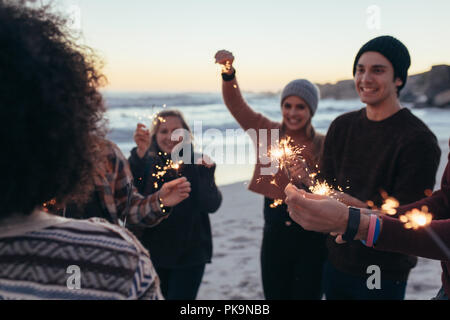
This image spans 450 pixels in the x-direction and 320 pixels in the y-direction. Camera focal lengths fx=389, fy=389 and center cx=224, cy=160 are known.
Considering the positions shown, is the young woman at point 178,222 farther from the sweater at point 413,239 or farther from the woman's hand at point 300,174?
the sweater at point 413,239

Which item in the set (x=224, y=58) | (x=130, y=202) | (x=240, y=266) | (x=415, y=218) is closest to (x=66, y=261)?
(x=130, y=202)

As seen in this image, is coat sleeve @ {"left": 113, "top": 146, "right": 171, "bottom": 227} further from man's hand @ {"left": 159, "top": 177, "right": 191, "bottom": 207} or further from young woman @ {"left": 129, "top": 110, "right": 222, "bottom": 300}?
young woman @ {"left": 129, "top": 110, "right": 222, "bottom": 300}

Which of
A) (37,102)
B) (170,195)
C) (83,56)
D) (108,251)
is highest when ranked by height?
(83,56)

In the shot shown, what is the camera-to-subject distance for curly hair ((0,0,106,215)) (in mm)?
999

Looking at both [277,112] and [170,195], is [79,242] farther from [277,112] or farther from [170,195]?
[277,112]

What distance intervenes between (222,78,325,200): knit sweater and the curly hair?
270 cm

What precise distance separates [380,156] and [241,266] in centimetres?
335

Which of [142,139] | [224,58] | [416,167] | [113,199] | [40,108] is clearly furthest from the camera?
[142,139]

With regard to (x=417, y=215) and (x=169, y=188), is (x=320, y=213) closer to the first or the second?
(x=417, y=215)

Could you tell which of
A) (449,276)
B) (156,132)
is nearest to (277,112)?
(156,132)

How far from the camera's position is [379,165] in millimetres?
2617

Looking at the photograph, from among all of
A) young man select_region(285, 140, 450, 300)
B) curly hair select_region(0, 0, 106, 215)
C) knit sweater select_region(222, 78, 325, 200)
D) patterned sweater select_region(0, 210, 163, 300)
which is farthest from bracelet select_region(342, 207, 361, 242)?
knit sweater select_region(222, 78, 325, 200)

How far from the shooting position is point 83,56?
1227mm

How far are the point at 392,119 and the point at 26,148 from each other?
2352 millimetres
